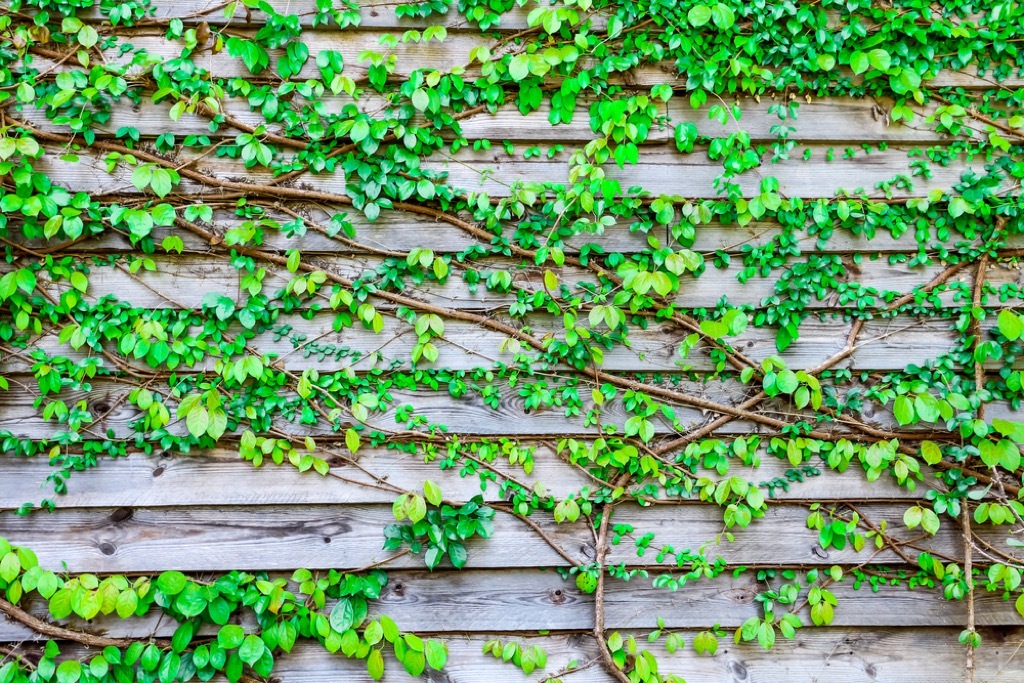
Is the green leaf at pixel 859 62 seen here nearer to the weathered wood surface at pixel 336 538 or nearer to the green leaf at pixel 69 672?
the weathered wood surface at pixel 336 538

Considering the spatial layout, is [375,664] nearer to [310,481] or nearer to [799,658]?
[310,481]

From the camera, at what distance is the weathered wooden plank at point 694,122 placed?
5.99 ft

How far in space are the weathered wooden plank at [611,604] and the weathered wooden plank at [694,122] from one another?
1.28 metres

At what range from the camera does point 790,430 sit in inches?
71.4

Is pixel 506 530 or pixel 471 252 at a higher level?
pixel 471 252

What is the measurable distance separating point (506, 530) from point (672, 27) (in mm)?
1518

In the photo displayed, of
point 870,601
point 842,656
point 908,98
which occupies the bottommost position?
point 842,656

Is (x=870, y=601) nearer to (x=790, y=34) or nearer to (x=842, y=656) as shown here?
(x=842, y=656)

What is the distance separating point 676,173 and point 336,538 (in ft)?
4.73

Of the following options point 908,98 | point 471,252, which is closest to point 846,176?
point 908,98

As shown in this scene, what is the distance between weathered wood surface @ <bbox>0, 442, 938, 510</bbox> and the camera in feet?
5.78

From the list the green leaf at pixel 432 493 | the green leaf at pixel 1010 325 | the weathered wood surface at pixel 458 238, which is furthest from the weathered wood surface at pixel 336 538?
the weathered wood surface at pixel 458 238

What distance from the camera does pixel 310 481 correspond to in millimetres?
1795

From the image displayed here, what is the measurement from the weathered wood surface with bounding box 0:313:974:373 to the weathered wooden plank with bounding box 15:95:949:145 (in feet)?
1.78
